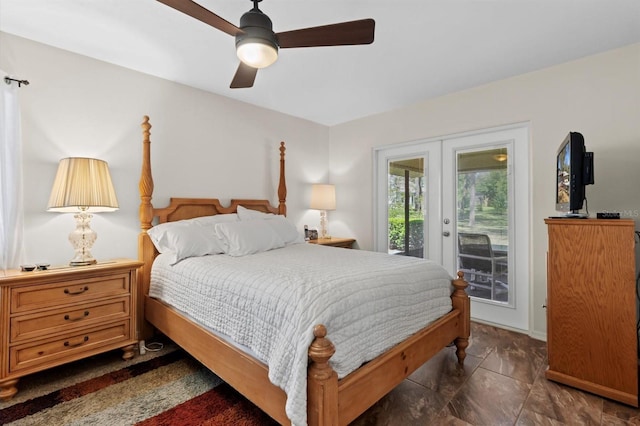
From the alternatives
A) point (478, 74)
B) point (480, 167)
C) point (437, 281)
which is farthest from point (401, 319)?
point (478, 74)

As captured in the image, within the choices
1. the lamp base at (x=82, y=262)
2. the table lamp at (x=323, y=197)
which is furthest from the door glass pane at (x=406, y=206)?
the lamp base at (x=82, y=262)

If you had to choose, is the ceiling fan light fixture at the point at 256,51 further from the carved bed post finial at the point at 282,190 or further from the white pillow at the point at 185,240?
the carved bed post finial at the point at 282,190

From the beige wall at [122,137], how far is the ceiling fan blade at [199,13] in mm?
1673

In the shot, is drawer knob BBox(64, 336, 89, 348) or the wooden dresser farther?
drawer knob BBox(64, 336, 89, 348)

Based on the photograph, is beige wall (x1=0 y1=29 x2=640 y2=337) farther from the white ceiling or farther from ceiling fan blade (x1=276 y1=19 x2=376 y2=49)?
ceiling fan blade (x1=276 y1=19 x2=376 y2=49)

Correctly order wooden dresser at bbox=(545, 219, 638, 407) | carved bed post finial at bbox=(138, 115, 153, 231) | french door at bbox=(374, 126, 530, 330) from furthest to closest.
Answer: french door at bbox=(374, 126, 530, 330) → carved bed post finial at bbox=(138, 115, 153, 231) → wooden dresser at bbox=(545, 219, 638, 407)

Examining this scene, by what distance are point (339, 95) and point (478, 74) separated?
136 centimetres

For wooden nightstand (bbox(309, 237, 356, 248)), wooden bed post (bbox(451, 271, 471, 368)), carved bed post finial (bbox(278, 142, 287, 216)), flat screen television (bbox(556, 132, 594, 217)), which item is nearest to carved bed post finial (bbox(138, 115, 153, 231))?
carved bed post finial (bbox(278, 142, 287, 216))

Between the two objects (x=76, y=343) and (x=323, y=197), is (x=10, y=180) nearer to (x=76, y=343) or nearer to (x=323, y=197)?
(x=76, y=343)

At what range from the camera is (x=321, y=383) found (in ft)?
4.15

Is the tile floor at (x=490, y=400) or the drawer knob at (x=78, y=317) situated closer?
the tile floor at (x=490, y=400)

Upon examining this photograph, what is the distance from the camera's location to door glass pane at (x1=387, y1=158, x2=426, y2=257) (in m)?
3.75

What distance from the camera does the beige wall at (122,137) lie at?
2355 mm

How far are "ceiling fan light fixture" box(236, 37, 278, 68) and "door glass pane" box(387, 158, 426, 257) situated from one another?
2.51m
